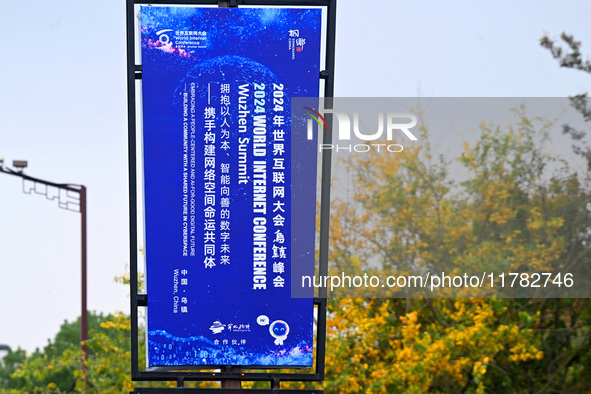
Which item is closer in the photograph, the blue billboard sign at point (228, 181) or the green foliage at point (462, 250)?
the blue billboard sign at point (228, 181)

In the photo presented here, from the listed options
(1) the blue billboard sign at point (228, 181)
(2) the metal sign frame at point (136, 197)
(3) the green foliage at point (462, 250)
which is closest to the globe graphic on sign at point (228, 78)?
(1) the blue billboard sign at point (228, 181)

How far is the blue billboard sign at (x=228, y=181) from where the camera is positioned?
271 inches

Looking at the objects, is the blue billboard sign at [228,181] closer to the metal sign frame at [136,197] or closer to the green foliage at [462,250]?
the metal sign frame at [136,197]

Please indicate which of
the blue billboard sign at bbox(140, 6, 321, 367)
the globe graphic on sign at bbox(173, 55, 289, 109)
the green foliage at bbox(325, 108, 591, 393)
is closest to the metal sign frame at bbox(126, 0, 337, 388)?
the blue billboard sign at bbox(140, 6, 321, 367)

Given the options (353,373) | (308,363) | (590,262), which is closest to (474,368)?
(353,373)

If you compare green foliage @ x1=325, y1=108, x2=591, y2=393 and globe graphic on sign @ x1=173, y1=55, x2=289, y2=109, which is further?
green foliage @ x1=325, y1=108, x2=591, y2=393

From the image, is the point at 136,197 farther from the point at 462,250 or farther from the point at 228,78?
the point at 462,250

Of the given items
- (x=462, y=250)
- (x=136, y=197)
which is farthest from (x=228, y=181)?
(x=462, y=250)

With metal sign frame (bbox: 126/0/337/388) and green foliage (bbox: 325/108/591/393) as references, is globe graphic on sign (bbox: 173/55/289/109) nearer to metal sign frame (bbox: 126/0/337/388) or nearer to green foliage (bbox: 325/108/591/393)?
metal sign frame (bbox: 126/0/337/388)

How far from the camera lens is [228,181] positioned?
6.88 m

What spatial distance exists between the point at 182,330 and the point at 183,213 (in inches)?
35.8

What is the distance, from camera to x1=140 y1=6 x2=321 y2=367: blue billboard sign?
22.6 feet

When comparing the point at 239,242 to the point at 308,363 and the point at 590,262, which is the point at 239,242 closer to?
the point at 308,363

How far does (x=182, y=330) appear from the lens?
22.7 feet
